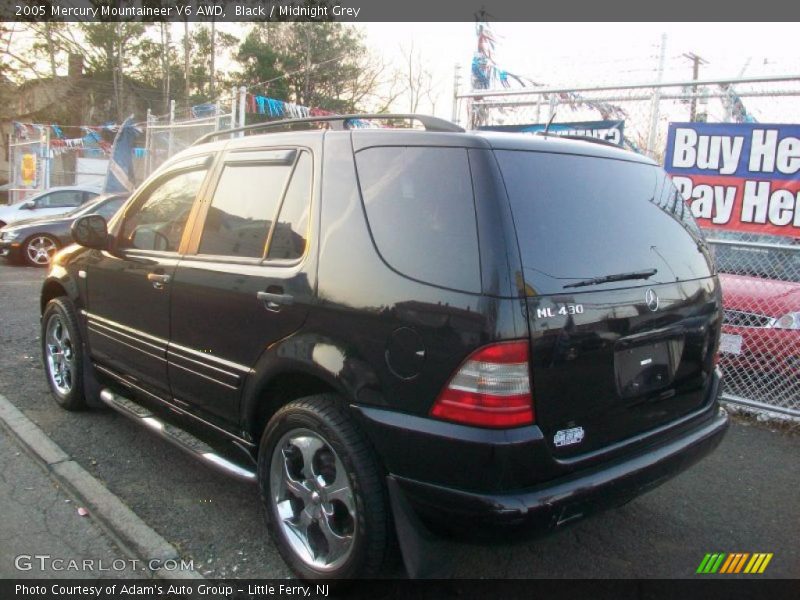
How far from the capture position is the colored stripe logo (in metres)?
2.90

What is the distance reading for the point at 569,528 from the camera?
2256 mm

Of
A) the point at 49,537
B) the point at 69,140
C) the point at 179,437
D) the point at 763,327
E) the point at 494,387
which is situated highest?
the point at 69,140

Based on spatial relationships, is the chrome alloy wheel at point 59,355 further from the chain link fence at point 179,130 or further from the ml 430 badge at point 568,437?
the chain link fence at point 179,130

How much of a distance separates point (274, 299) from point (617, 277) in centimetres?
138

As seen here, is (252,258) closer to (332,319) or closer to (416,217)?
(332,319)

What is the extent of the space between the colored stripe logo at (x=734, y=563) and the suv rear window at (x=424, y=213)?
190 centimetres

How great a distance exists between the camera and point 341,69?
3731 centimetres

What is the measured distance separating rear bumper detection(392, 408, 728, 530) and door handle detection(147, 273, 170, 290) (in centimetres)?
178

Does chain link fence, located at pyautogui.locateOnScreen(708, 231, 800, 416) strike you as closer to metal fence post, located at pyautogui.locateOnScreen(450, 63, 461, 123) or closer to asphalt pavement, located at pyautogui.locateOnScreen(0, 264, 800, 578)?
asphalt pavement, located at pyautogui.locateOnScreen(0, 264, 800, 578)

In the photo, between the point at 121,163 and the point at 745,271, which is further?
the point at 121,163

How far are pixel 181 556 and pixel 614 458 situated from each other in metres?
1.93

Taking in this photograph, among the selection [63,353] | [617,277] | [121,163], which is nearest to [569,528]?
[617,277]

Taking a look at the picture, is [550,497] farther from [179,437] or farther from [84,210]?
[84,210]

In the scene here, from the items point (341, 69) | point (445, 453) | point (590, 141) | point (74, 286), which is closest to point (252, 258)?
Result: point (445, 453)
